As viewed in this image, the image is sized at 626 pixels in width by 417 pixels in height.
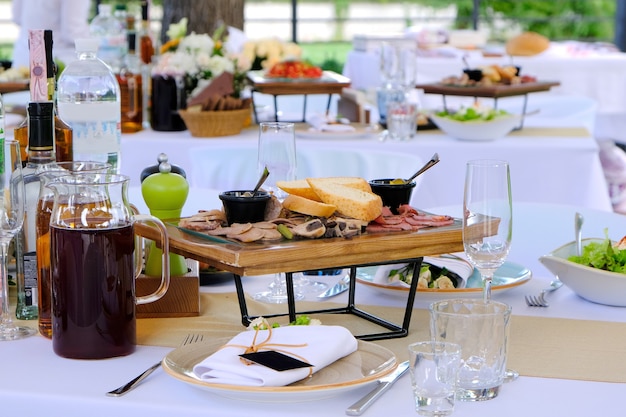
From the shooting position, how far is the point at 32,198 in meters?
1.43

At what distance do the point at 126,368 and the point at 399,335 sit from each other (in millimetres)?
366

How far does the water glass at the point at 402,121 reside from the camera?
3.19m

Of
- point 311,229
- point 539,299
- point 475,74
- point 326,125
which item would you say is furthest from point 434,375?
point 475,74

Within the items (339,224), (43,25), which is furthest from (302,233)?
(43,25)

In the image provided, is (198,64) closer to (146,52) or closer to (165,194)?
(146,52)

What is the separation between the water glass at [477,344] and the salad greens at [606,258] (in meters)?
0.48

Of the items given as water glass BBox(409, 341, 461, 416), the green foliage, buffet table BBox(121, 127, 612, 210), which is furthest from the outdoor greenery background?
water glass BBox(409, 341, 461, 416)

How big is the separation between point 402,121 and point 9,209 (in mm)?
2070

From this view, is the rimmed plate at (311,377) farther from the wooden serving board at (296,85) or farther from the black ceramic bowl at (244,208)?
the wooden serving board at (296,85)

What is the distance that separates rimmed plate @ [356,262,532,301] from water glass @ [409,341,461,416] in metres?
0.45

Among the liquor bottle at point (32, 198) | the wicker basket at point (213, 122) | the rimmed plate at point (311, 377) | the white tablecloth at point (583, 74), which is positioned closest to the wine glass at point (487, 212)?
the rimmed plate at point (311, 377)

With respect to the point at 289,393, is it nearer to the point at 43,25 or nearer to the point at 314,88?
the point at 314,88

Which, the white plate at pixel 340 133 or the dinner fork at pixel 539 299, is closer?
the dinner fork at pixel 539 299

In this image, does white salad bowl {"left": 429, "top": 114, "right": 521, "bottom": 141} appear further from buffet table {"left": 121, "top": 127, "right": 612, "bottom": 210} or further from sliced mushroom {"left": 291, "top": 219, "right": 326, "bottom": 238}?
sliced mushroom {"left": 291, "top": 219, "right": 326, "bottom": 238}
